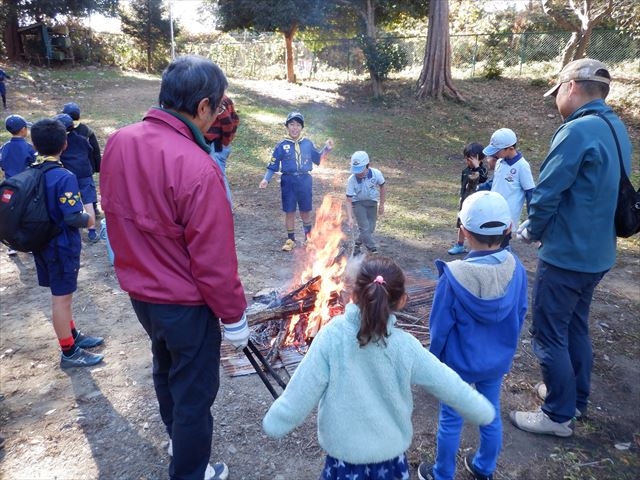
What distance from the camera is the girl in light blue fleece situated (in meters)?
1.99

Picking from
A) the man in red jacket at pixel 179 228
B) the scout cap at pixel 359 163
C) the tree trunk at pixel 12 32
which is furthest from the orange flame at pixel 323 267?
the tree trunk at pixel 12 32

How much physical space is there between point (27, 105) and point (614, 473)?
1830 centimetres

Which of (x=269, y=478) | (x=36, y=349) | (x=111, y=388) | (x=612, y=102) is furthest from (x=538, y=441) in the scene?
(x=612, y=102)

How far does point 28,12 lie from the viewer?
23000 millimetres

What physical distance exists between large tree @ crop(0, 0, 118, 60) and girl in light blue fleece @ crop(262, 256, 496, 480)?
89.1 ft

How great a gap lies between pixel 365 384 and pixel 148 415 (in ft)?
7.65

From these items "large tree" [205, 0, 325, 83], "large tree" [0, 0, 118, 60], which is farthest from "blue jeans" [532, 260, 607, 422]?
"large tree" [0, 0, 118, 60]

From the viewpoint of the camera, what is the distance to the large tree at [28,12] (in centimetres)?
2234

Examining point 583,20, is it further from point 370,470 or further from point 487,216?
point 370,470

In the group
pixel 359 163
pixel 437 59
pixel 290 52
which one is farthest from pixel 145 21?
pixel 359 163

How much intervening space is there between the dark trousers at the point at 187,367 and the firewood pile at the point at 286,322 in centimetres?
147

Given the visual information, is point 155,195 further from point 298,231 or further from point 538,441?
point 298,231

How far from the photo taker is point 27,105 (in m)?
15.6

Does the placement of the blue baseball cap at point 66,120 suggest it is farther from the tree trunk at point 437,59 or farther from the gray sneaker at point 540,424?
the tree trunk at point 437,59
